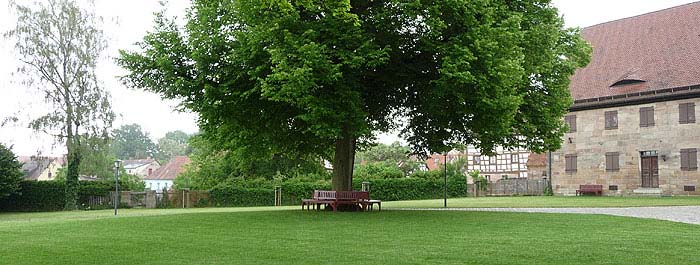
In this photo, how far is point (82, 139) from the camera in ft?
134

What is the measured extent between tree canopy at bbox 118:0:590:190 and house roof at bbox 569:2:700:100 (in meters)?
18.5

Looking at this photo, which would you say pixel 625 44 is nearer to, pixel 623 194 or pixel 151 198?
pixel 623 194

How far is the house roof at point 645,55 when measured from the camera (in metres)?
39.5

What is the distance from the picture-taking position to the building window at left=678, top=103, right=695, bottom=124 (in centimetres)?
3828

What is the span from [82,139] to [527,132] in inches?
1103

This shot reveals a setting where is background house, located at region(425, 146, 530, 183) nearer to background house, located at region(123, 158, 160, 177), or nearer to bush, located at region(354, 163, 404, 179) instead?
bush, located at region(354, 163, 404, 179)

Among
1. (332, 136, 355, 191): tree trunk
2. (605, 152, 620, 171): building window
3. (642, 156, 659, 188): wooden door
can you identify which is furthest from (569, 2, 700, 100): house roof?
(332, 136, 355, 191): tree trunk

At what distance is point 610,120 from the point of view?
42.4 meters

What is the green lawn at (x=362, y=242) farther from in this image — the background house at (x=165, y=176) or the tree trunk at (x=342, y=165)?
the background house at (x=165, y=176)

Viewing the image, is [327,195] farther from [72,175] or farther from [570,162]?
[570,162]

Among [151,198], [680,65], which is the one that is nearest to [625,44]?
[680,65]

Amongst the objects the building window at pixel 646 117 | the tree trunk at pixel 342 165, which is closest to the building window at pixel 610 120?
the building window at pixel 646 117

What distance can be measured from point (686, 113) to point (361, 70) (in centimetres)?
2650

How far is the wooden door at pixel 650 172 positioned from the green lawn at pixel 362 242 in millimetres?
25438
